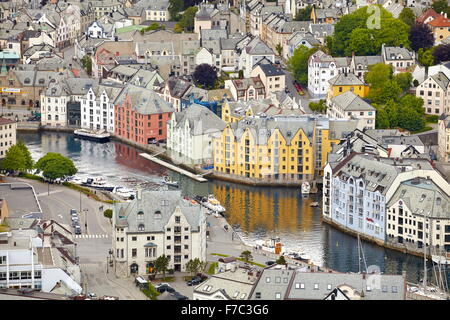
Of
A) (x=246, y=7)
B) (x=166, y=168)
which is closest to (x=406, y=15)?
(x=246, y=7)

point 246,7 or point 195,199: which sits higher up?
point 246,7

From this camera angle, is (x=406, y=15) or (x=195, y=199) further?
(x=406, y=15)

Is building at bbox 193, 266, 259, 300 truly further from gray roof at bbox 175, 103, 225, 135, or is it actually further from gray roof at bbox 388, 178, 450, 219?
gray roof at bbox 175, 103, 225, 135

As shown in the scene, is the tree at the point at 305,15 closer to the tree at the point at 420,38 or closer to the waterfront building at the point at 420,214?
the tree at the point at 420,38

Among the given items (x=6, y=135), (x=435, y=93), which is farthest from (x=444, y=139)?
(x=6, y=135)

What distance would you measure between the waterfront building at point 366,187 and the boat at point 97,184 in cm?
1010

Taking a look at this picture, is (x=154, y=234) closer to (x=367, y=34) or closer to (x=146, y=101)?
(x=146, y=101)

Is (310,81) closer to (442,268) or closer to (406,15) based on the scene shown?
(406,15)

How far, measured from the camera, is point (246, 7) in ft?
262

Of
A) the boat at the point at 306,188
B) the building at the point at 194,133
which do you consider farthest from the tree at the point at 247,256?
the building at the point at 194,133

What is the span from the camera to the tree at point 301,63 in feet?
210

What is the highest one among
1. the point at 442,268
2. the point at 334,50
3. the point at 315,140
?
the point at 334,50

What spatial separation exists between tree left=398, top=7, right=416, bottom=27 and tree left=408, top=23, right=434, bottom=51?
1934mm
